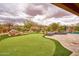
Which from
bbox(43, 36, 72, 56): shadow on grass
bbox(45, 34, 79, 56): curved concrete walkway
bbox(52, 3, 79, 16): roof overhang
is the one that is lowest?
bbox(43, 36, 72, 56): shadow on grass

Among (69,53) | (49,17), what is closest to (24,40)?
(49,17)

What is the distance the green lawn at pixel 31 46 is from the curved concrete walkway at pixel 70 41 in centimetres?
3

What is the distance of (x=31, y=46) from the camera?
1.41 meters

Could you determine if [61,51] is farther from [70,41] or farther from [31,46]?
[31,46]

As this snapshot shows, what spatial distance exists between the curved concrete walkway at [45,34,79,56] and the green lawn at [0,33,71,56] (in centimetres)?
3

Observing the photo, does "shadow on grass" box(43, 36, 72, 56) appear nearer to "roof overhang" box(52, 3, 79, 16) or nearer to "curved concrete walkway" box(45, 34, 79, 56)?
"curved concrete walkway" box(45, 34, 79, 56)

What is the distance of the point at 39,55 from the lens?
1.40 metres

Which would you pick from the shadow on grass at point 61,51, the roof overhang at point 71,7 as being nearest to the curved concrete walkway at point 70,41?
the shadow on grass at point 61,51

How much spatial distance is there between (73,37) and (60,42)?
0.12m

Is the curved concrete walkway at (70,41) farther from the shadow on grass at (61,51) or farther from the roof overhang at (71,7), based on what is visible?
the roof overhang at (71,7)

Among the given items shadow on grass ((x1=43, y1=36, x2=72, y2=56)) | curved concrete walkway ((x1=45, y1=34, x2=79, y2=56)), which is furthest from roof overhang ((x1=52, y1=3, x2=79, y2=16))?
shadow on grass ((x1=43, y1=36, x2=72, y2=56))

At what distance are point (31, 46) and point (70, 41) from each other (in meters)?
0.33

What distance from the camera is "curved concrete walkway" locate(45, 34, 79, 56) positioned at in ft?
4.63

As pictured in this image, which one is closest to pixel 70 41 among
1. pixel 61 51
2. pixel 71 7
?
pixel 61 51
